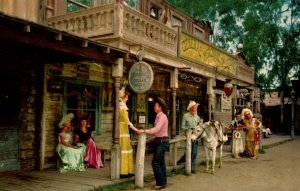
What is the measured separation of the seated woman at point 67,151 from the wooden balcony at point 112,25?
2396mm

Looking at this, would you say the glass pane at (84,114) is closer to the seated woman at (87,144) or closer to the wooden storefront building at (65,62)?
the wooden storefront building at (65,62)

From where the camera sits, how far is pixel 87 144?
36.4ft

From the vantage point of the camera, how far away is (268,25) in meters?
34.1

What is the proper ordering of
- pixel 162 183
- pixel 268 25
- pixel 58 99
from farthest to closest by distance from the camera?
pixel 268 25 < pixel 58 99 < pixel 162 183

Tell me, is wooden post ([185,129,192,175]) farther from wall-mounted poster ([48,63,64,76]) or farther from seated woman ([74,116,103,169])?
wall-mounted poster ([48,63,64,76])

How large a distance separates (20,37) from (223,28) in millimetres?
30574

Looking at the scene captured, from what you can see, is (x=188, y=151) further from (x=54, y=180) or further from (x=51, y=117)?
(x=51, y=117)

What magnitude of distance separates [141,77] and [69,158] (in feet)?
9.74

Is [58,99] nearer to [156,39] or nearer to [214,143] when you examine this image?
[156,39]

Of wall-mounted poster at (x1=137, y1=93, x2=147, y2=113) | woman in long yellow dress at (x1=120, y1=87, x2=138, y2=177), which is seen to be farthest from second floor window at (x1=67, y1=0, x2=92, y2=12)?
woman in long yellow dress at (x1=120, y1=87, x2=138, y2=177)

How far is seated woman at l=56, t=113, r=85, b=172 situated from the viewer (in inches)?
407

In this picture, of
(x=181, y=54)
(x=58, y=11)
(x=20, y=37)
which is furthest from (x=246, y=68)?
(x=20, y=37)

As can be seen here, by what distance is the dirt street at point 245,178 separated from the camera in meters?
9.08

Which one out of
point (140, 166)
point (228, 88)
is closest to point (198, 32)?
point (228, 88)
